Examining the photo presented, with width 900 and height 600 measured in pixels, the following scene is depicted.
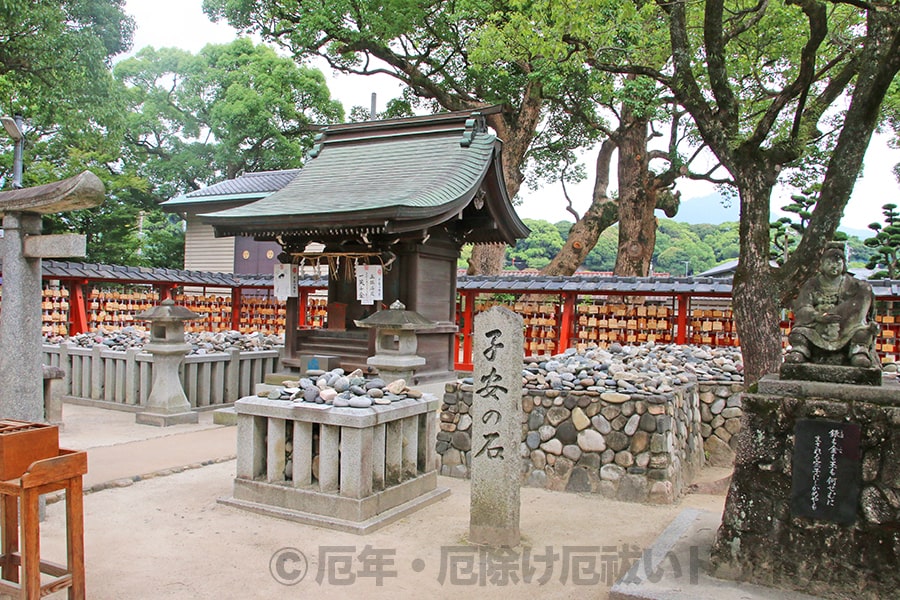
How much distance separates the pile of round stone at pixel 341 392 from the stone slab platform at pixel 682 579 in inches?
99.6

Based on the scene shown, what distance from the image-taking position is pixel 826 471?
13.2 ft

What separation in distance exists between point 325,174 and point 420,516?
8270 mm

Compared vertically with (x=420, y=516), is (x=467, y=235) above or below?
above

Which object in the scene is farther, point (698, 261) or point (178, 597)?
point (698, 261)

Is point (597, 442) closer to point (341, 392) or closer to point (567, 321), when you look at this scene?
point (341, 392)

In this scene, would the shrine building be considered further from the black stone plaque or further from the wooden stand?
the black stone plaque

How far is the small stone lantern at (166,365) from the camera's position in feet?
32.7

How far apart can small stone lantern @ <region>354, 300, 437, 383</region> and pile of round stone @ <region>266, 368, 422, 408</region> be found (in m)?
2.33

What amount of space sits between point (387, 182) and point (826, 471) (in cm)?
864

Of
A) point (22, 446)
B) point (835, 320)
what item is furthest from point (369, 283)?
point (835, 320)

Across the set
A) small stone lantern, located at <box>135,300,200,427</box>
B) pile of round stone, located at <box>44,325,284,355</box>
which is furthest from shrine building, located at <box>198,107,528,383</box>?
small stone lantern, located at <box>135,300,200,427</box>

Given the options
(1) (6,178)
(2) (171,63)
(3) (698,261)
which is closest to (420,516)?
(1) (6,178)

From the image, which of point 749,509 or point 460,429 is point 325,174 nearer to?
point 460,429

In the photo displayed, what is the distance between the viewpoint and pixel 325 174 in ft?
40.7
